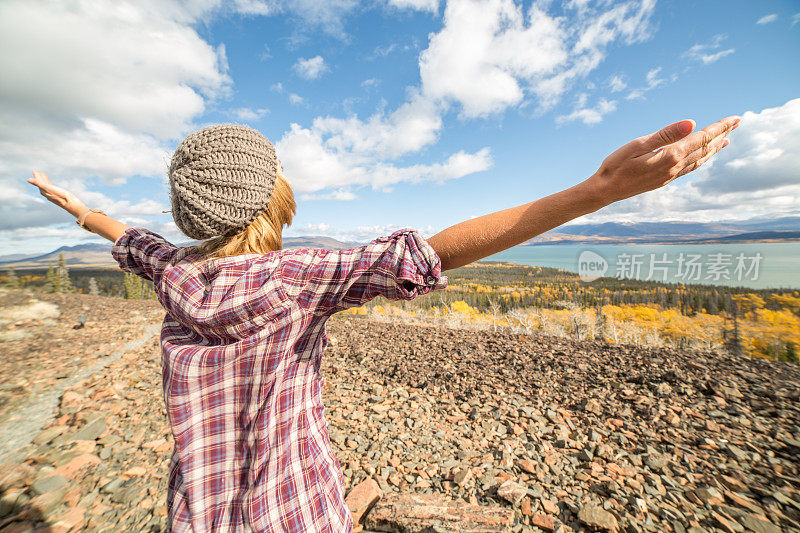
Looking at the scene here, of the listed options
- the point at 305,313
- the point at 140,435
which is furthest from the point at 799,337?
the point at 140,435

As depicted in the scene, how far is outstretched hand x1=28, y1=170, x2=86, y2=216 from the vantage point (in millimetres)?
1836

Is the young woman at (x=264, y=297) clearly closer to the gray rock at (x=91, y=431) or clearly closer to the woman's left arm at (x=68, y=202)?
the woman's left arm at (x=68, y=202)

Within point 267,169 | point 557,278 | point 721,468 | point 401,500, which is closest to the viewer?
point 267,169

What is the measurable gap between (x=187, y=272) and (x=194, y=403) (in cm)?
38

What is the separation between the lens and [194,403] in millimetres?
917

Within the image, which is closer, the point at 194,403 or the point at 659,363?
the point at 194,403

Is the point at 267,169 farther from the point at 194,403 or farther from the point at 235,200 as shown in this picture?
the point at 194,403

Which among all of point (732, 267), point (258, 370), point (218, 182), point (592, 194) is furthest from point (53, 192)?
point (732, 267)

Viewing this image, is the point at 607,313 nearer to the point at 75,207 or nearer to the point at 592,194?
the point at 592,194

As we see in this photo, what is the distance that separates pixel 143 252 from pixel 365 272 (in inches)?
38.4

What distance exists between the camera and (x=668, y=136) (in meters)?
0.74

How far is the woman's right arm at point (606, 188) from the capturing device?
0.70 m

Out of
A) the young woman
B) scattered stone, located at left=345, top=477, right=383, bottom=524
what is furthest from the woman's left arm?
scattered stone, located at left=345, top=477, right=383, bottom=524

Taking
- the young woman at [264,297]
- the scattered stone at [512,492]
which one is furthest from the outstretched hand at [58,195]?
the scattered stone at [512,492]
